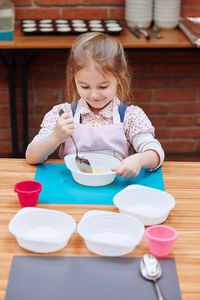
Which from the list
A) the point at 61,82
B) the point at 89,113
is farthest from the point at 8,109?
the point at 89,113

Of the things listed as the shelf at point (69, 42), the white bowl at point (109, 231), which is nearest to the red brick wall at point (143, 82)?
the shelf at point (69, 42)

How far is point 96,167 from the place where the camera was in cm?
154

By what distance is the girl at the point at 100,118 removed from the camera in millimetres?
1517

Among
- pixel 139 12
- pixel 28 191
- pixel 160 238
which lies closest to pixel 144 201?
pixel 160 238

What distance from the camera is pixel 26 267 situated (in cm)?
104

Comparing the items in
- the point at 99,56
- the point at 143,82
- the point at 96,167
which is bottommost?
the point at 143,82

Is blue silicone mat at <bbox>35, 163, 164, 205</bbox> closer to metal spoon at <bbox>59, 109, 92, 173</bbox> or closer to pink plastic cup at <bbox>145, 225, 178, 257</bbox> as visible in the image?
metal spoon at <bbox>59, 109, 92, 173</bbox>

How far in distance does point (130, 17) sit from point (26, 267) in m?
2.15

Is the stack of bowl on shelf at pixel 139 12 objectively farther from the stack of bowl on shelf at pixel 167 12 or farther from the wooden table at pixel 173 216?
the wooden table at pixel 173 216

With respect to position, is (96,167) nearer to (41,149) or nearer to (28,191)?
(41,149)

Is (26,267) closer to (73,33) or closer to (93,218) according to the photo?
(93,218)

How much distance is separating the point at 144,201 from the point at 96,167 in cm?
28

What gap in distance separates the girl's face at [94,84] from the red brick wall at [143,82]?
1.40m

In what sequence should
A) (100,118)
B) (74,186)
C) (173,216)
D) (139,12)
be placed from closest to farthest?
(173,216)
(74,186)
(100,118)
(139,12)
